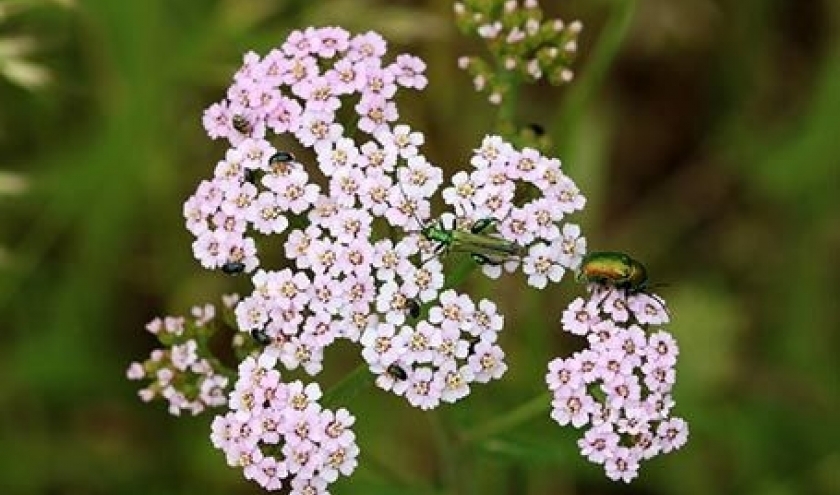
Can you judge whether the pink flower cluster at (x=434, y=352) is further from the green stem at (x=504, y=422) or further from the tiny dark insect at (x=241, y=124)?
the tiny dark insect at (x=241, y=124)

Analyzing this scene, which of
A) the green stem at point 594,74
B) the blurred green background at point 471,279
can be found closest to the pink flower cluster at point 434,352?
the green stem at point 594,74

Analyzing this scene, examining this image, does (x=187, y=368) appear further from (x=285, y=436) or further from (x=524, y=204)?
(x=524, y=204)

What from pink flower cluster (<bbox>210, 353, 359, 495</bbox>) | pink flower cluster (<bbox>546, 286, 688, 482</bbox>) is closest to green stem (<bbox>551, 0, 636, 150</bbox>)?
pink flower cluster (<bbox>546, 286, 688, 482</bbox>)

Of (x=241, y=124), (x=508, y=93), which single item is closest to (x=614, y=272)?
(x=508, y=93)

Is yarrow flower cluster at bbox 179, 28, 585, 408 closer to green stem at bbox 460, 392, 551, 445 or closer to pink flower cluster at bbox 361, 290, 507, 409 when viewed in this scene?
pink flower cluster at bbox 361, 290, 507, 409

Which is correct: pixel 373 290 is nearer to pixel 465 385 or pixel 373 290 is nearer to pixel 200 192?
pixel 465 385
